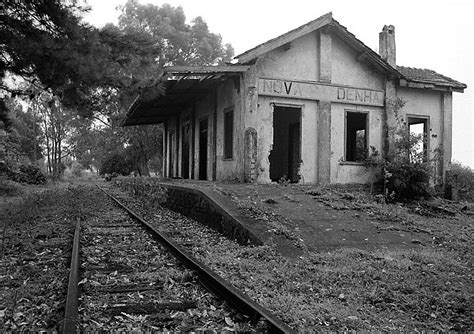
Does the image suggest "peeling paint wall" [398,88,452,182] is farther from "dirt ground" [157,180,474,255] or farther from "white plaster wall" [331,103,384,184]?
"dirt ground" [157,180,474,255]

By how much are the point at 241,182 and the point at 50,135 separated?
34.2 metres

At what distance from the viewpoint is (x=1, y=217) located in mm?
9812

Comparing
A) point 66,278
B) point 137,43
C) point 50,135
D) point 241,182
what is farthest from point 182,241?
point 50,135

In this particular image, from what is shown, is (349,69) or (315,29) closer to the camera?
(315,29)

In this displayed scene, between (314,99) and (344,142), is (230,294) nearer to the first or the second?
(314,99)

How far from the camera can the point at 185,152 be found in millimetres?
21844

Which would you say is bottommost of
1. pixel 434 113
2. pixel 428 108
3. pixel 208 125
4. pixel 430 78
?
pixel 208 125

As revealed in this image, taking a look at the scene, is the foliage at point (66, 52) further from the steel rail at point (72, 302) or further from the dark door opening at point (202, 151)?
the dark door opening at point (202, 151)

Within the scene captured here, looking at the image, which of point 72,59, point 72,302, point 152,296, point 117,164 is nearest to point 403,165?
point 72,59

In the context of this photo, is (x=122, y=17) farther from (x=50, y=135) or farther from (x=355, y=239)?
(x=355, y=239)

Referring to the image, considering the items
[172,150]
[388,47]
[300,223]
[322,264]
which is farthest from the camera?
[172,150]

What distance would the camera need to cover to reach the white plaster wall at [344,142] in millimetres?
14664

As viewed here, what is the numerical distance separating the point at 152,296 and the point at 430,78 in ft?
49.8

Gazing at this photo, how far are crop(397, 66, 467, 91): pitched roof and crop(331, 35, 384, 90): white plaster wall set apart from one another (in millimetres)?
1428
